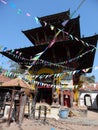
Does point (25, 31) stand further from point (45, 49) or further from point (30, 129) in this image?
point (30, 129)

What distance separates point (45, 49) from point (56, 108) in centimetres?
646

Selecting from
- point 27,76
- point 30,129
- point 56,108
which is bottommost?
point 30,129

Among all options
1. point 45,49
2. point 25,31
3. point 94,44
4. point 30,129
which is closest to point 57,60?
point 45,49

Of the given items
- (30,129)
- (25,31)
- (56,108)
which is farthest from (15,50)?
(30,129)

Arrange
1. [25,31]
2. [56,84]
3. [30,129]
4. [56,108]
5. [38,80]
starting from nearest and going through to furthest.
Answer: [30,129], [56,108], [56,84], [38,80], [25,31]

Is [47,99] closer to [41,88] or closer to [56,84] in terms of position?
[41,88]

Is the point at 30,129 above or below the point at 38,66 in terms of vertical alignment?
below

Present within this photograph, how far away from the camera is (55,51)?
1741cm

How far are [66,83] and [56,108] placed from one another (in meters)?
3.67

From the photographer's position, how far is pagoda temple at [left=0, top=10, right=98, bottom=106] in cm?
1620

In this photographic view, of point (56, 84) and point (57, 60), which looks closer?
point (56, 84)

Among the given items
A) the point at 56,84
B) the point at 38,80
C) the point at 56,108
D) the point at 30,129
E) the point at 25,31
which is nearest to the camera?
the point at 30,129

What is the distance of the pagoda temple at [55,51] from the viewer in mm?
16203

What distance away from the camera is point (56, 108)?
13.1m
